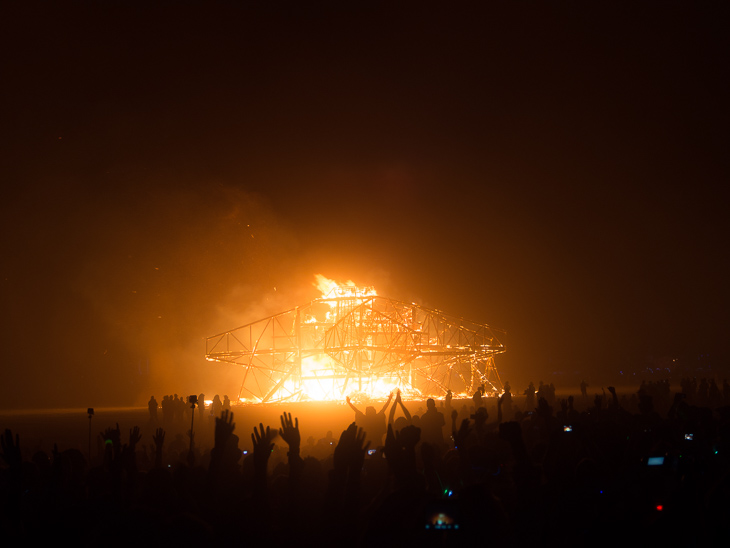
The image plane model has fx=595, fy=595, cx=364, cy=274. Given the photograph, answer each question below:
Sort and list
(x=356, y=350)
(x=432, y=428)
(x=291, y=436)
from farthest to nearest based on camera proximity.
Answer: (x=356, y=350) < (x=432, y=428) < (x=291, y=436)

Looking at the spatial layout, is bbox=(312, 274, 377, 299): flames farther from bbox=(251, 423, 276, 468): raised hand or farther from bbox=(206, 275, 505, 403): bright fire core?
bbox=(251, 423, 276, 468): raised hand

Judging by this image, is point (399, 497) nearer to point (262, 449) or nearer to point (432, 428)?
point (262, 449)

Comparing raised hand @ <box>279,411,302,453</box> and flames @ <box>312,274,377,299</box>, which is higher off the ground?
flames @ <box>312,274,377,299</box>

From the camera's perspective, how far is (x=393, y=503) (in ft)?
14.6

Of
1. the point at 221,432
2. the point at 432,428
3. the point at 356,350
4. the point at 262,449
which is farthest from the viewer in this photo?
the point at 356,350

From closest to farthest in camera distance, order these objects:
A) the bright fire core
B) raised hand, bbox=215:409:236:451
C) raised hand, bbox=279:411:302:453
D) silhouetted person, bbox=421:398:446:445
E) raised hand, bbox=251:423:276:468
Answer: raised hand, bbox=251:423:276:468
raised hand, bbox=279:411:302:453
raised hand, bbox=215:409:236:451
silhouetted person, bbox=421:398:446:445
the bright fire core

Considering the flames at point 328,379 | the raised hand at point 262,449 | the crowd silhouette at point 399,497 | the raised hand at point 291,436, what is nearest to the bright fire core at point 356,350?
the flames at point 328,379

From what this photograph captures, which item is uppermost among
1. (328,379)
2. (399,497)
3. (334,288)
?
(334,288)

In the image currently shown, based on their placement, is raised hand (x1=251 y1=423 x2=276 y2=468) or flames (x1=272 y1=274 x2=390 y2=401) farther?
flames (x1=272 y1=274 x2=390 y2=401)

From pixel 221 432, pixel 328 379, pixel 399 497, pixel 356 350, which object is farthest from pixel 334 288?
pixel 399 497

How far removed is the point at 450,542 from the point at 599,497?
55.5 inches

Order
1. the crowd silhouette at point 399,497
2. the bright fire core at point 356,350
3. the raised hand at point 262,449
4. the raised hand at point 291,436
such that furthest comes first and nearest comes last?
1. the bright fire core at point 356,350
2. the raised hand at point 291,436
3. the raised hand at point 262,449
4. the crowd silhouette at point 399,497

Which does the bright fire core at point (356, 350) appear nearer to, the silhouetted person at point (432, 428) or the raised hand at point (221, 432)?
the silhouetted person at point (432, 428)

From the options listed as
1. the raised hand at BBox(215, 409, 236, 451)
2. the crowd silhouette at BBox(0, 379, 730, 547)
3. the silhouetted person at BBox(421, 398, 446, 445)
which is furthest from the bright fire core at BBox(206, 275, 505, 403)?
the raised hand at BBox(215, 409, 236, 451)
